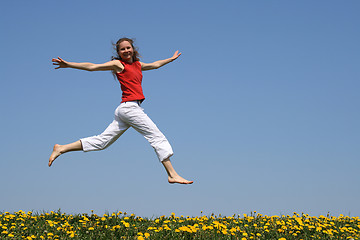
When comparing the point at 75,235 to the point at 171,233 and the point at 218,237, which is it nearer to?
the point at 171,233

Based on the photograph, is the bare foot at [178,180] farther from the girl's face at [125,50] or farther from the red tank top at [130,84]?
the girl's face at [125,50]

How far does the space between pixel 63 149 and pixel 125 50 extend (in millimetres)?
2156

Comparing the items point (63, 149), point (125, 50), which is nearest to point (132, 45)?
point (125, 50)

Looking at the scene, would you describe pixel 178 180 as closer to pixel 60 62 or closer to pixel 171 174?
pixel 171 174

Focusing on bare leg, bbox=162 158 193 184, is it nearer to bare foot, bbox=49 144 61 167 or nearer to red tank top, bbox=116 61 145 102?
red tank top, bbox=116 61 145 102

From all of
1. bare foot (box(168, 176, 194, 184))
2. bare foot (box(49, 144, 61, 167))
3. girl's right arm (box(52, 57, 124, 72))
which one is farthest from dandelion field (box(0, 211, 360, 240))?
girl's right arm (box(52, 57, 124, 72))

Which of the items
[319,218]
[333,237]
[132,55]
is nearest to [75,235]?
[132,55]

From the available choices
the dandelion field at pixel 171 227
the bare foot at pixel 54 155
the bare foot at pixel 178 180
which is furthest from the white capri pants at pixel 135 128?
the dandelion field at pixel 171 227

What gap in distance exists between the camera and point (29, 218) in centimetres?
829

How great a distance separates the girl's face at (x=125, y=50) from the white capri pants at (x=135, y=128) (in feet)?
2.85

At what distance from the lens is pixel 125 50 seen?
7.23m

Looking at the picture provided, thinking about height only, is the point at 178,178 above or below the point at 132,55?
below

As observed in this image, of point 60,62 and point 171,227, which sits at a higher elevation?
point 60,62

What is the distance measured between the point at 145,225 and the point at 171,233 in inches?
38.4
